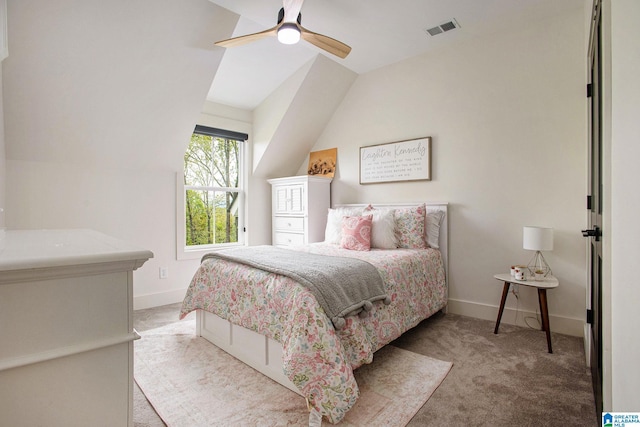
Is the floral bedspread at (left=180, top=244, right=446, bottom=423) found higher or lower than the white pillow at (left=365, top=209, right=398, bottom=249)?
lower

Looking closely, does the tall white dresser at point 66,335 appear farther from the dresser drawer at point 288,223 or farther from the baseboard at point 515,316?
the dresser drawer at point 288,223

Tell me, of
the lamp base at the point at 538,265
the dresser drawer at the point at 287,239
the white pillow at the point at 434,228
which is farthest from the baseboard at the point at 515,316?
the dresser drawer at the point at 287,239

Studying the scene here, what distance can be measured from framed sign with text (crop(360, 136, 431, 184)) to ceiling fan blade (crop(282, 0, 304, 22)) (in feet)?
6.10

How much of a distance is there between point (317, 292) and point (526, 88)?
8.66 ft

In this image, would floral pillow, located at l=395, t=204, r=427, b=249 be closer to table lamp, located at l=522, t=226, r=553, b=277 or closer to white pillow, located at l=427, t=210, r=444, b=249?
white pillow, located at l=427, t=210, r=444, b=249

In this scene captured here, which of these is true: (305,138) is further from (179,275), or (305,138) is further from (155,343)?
(155,343)

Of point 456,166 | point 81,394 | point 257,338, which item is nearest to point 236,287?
point 257,338

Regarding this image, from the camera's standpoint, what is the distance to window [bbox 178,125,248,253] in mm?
3918

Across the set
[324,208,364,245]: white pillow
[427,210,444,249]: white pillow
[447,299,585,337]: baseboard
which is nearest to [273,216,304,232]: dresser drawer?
[324,208,364,245]: white pillow

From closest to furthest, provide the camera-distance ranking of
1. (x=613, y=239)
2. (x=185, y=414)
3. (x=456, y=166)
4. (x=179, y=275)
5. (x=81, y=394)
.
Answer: (x=81, y=394)
(x=613, y=239)
(x=185, y=414)
(x=456, y=166)
(x=179, y=275)

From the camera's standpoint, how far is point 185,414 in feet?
5.47

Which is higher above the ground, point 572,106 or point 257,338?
point 572,106

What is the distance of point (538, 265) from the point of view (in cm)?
278

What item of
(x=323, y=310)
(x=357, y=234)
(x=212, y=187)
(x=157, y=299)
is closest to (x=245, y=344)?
(x=323, y=310)
